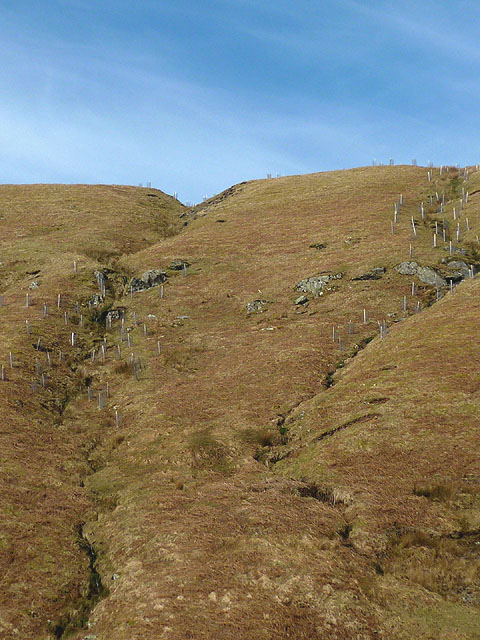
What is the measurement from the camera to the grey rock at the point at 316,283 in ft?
156

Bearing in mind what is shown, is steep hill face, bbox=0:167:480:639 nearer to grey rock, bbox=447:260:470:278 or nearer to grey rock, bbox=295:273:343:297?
grey rock, bbox=295:273:343:297

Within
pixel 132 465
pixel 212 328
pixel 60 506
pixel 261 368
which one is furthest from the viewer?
pixel 212 328

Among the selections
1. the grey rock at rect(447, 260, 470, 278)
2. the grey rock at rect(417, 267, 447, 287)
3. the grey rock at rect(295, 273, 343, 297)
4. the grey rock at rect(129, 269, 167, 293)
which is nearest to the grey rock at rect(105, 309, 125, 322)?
the grey rock at rect(129, 269, 167, 293)

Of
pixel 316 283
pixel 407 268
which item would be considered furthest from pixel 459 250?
pixel 316 283

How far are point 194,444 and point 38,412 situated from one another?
454 inches

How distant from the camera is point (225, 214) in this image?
3223 inches

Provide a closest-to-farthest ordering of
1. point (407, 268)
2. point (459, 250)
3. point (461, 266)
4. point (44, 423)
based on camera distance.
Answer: point (44, 423) → point (461, 266) → point (407, 268) → point (459, 250)

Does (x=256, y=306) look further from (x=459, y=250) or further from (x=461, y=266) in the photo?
(x=459, y=250)

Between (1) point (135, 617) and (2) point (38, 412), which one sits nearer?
(1) point (135, 617)

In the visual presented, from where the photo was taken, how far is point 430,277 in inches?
1786

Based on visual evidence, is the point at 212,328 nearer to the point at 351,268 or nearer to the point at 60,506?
the point at 351,268

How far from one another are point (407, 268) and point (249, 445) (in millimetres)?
30016

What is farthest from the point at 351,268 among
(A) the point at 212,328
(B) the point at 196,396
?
(B) the point at 196,396

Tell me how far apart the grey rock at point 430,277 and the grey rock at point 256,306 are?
15044 millimetres
